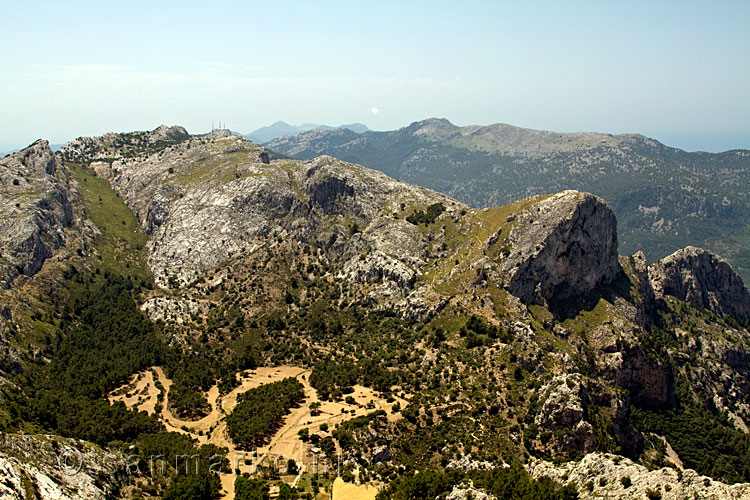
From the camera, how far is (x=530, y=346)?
13462 centimetres

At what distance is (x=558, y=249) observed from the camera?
172375 mm

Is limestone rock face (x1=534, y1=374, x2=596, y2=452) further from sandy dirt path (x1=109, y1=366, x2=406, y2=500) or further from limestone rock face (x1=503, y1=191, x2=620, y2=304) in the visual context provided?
limestone rock face (x1=503, y1=191, x2=620, y2=304)

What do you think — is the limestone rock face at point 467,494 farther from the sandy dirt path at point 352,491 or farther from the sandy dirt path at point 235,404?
the sandy dirt path at point 235,404

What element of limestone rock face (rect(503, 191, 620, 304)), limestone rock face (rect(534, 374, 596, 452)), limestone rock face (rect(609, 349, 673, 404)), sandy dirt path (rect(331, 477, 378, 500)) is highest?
limestone rock face (rect(503, 191, 620, 304))

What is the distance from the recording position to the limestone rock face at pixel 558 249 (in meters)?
169

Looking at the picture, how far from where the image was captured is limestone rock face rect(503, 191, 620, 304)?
168875mm

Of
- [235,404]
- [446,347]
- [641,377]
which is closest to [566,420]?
[446,347]

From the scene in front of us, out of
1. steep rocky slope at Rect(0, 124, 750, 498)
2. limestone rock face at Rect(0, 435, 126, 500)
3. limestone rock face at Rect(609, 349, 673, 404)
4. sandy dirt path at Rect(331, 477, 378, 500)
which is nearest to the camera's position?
limestone rock face at Rect(0, 435, 126, 500)

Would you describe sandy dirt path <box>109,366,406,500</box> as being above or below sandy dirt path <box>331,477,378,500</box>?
below

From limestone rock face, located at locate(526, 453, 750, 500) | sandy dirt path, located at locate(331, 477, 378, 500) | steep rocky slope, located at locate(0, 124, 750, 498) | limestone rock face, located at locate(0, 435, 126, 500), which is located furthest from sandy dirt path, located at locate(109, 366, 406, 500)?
limestone rock face, located at locate(526, 453, 750, 500)

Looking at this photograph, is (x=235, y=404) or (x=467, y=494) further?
(x=235, y=404)

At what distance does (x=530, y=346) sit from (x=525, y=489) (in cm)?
5833

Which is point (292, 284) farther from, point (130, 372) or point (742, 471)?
point (742, 471)

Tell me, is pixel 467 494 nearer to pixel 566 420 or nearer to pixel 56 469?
pixel 566 420
